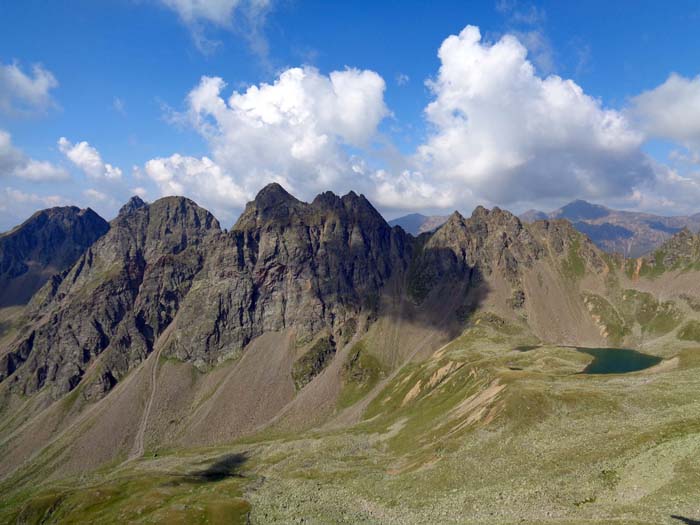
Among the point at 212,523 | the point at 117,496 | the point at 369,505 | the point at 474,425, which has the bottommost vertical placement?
the point at 117,496

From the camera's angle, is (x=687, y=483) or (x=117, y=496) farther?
(x=117, y=496)

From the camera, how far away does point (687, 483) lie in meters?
58.3

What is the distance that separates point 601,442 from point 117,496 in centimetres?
14562

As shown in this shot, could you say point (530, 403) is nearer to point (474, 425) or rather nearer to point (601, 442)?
point (474, 425)

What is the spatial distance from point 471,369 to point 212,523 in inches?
5092

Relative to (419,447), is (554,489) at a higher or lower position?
higher

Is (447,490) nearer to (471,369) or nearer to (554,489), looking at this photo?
(554,489)

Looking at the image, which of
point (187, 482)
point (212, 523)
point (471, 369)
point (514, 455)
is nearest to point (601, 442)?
point (514, 455)

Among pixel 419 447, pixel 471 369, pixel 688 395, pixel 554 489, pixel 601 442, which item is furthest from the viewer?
pixel 471 369

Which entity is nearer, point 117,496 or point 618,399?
point 618,399

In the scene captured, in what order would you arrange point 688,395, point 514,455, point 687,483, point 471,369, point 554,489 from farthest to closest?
point 471,369 → point 688,395 → point 514,455 → point 554,489 → point 687,483

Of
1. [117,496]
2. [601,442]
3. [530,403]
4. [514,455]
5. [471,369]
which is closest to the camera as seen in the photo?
[601,442]

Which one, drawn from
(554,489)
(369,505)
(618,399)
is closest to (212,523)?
(369,505)

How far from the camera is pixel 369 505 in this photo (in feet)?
283
